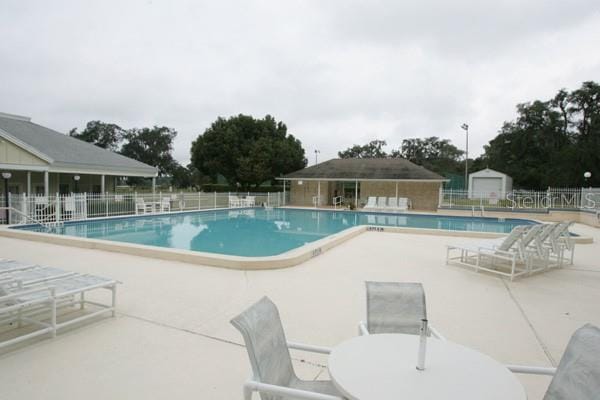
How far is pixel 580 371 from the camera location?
1573mm

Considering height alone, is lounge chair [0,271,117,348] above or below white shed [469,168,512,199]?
below

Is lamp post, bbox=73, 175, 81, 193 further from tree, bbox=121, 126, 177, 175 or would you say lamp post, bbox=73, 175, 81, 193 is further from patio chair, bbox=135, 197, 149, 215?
tree, bbox=121, 126, 177, 175

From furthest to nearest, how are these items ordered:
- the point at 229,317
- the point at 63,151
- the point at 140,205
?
the point at 63,151 < the point at 140,205 < the point at 229,317

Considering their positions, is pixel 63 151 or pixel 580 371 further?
pixel 63 151

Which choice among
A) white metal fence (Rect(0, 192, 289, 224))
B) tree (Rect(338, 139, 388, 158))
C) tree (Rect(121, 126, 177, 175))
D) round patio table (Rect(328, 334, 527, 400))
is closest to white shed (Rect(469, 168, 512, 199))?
white metal fence (Rect(0, 192, 289, 224))

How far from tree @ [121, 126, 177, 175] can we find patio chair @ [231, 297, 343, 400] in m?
50.4

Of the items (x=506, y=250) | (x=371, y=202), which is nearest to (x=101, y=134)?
(x=371, y=202)

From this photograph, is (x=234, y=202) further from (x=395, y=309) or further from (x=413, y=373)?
(x=413, y=373)

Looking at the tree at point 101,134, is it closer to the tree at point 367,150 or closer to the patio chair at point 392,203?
the tree at point 367,150

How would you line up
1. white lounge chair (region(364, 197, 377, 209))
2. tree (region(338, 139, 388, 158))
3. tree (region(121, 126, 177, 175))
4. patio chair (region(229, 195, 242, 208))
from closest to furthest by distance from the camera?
patio chair (region(229, 195, 242, 208)), white lounge chair (region(364, 197, 377, 209)), tree (region(121, 126, 177, 175)), tree (region(338, 139, 388, 158))

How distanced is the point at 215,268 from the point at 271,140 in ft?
73.7

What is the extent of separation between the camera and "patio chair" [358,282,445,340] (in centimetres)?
268

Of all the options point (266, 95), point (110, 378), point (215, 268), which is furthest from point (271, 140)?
point (110, 378)

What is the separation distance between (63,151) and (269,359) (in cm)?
2008
